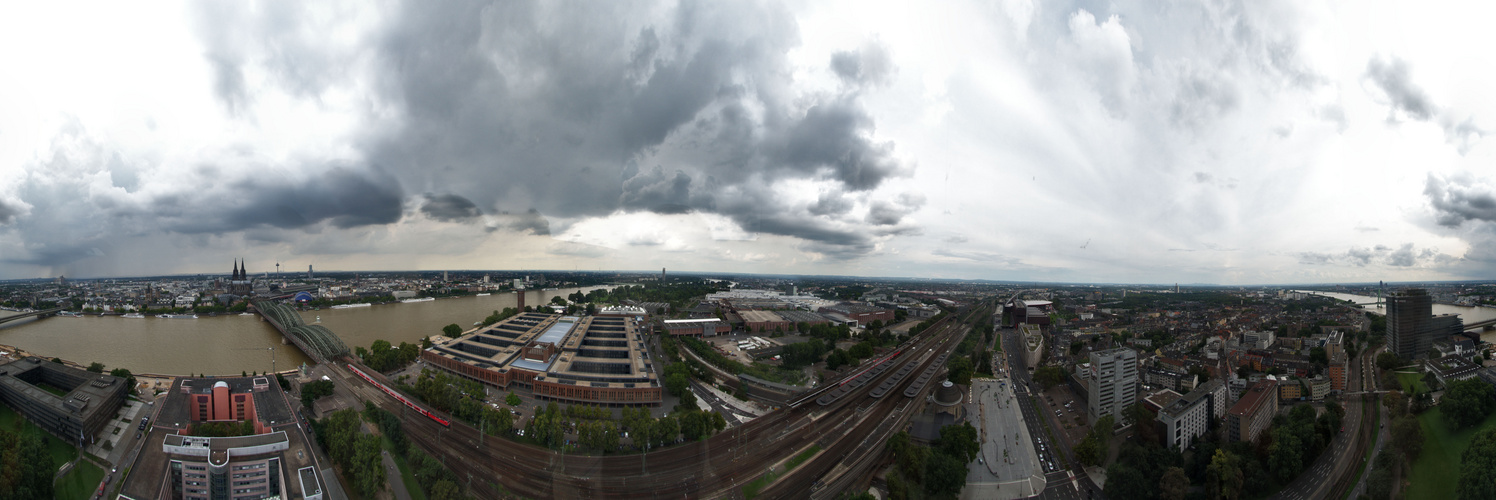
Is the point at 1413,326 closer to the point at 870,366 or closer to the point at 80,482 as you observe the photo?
the point at 870,366

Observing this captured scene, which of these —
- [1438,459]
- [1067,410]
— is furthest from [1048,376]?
[1438,459]

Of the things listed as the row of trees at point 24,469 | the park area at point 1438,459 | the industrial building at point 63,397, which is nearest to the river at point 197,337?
the industrial building at point 63,397

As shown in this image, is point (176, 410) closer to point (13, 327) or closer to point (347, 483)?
point (347, 483)

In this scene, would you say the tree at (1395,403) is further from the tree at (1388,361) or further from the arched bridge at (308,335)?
the arched bridge at (308,335)

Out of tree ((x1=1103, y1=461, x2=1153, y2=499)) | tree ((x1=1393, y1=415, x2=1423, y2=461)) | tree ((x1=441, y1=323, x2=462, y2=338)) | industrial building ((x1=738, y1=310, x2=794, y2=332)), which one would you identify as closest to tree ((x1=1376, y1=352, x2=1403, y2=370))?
tree ((x1=1393, y1=415, x2=1423, y2=461))

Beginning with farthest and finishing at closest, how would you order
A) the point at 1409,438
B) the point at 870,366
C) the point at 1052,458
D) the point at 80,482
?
the point at 870,366 < the point at 1052,458 < the point at 1409,438 < the point at 80,482

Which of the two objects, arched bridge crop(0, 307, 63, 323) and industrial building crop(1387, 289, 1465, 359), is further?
arched bridge crop(0, 307, 63, 323)

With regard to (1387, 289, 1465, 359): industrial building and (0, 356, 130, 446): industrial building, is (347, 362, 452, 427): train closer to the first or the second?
(0, 356, 130, 446): industrial building
